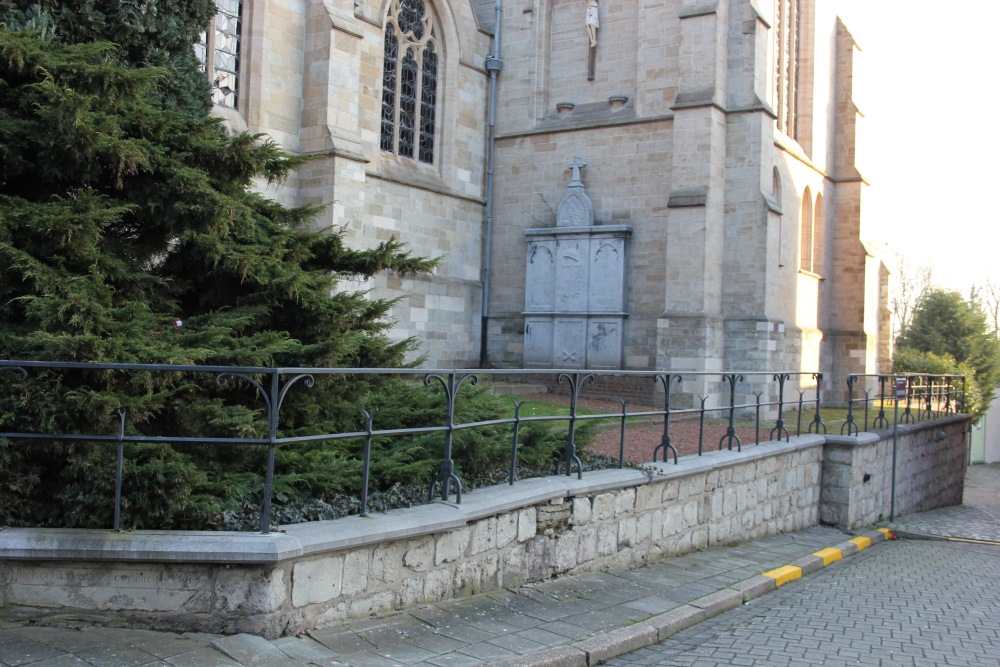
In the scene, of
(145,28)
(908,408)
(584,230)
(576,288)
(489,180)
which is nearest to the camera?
(145,28)

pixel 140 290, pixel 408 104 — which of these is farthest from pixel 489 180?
pixel 140 290

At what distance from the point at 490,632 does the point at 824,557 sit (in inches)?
241

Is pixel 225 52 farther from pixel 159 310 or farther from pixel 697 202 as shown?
pixel 159 310

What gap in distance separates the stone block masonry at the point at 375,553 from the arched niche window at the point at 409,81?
1116 cm

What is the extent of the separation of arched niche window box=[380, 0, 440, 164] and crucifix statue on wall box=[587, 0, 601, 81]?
10.9 feet

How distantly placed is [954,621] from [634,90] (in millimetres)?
13919

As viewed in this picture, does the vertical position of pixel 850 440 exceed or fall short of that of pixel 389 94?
it falls short

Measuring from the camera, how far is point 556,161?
19875 millimetres

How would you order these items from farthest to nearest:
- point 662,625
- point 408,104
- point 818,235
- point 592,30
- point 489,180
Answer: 1. point 818,235
2. point 489,180
3. point 592,30
4. point 408,104
5. point 662,625

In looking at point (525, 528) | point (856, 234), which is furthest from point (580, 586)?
point (856, 234)

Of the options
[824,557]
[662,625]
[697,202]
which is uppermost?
[697,202]

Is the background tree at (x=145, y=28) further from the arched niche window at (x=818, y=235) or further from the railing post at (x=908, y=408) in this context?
the arched niche window at (x=818, y=235)

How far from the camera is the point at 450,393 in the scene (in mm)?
5969

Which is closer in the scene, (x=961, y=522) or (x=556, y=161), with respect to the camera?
(x=961, y=522)
